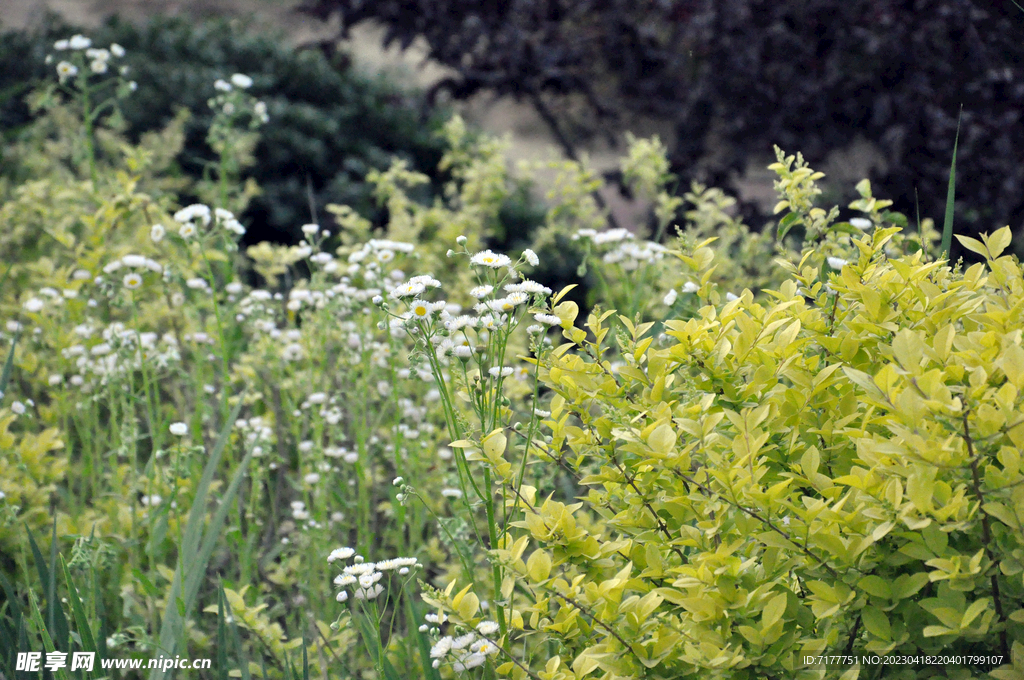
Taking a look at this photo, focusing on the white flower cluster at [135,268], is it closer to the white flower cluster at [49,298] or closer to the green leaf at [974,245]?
the white flower cluster at [49,298]

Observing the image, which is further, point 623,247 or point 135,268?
point 623,247

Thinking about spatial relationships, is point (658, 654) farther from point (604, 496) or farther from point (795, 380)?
point (795, 380)

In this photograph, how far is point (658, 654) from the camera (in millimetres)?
1221

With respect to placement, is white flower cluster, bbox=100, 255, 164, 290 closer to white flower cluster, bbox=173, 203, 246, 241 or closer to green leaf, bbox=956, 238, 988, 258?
white flower cluster, bbox=173, 203, 246, 241

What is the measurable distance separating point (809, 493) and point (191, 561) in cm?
139

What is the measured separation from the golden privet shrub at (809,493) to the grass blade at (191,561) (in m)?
0.78

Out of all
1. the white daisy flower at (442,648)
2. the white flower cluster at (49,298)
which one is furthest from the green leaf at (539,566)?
the white flower cluster at (49,298)

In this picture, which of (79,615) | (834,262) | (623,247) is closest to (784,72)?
(623,247)

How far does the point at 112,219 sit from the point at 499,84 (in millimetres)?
2590

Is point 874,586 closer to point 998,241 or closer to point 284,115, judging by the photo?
point 998,241

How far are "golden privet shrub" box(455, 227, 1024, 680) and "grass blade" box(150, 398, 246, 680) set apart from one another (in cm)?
78

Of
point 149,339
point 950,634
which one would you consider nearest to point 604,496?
point 950,634

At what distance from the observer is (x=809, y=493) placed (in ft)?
4.83

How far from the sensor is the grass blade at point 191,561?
1687mm
